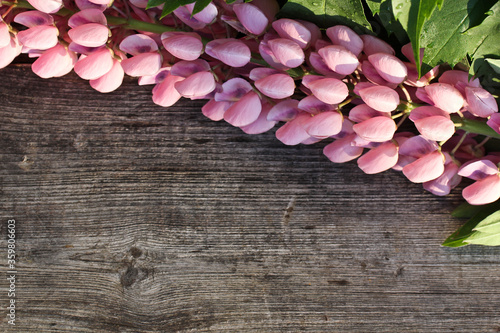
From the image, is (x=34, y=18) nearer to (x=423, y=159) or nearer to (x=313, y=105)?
(x=313, y=105)

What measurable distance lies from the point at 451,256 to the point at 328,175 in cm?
20

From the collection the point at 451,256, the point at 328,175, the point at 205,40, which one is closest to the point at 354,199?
the point at 328,175

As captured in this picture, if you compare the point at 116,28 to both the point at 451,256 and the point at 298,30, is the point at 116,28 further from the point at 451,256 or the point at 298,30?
the point at 451,256

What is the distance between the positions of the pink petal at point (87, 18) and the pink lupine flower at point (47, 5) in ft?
0.05

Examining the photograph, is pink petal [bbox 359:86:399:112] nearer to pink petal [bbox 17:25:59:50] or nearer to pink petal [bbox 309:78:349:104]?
pink petal [bbox 309:78:349:104]

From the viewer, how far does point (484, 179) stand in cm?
44

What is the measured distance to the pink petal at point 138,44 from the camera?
420mm

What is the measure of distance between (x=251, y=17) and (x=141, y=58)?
0.39ft

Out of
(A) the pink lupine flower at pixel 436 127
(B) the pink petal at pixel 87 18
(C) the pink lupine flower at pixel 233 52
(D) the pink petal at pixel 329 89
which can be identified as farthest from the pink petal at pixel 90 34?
(A) the pink lupine flower at pixel 436 127

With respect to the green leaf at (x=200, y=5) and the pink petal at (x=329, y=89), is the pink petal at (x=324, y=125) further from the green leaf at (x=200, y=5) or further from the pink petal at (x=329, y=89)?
the green leaf at (x=200, y=5)

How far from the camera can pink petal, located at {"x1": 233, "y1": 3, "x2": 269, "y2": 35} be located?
398 mm

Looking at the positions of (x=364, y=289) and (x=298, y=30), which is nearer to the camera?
(x=298, y=30)

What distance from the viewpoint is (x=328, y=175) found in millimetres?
542

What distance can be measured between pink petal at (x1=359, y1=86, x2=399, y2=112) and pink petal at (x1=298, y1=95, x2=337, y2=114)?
0.13 ft
